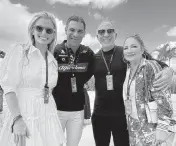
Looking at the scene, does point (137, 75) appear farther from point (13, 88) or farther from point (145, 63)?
point (13, 88)

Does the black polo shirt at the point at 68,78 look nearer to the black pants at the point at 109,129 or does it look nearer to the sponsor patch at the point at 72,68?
the sponsor patch at the point at 72,68

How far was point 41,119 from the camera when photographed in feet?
6.43

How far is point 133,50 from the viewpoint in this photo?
2.46 meters

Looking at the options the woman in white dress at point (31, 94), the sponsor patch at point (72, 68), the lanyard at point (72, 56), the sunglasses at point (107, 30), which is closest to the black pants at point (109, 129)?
the sponsor patch at point (72, 68)

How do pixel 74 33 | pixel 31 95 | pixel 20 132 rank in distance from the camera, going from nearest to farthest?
1. pixel 20 132
2. pixel 31 95
3. pixel 74 33

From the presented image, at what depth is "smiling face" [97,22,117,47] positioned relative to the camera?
3.10 m

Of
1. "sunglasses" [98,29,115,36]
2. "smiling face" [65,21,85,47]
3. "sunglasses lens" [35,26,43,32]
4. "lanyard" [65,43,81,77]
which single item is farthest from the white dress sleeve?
"sunglasses" [98,29,115,36]

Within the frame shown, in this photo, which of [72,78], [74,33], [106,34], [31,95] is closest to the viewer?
[31,95]

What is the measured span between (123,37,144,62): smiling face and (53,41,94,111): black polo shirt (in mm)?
704

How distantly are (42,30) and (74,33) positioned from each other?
76 centimetres

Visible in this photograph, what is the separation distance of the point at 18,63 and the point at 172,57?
1046 inches

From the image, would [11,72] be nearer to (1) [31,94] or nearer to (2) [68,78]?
(1) [31,94]

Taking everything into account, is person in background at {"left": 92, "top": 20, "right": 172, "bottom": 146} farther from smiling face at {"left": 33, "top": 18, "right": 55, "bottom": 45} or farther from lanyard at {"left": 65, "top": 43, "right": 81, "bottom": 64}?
smiling face at {"left": 33, "top": 18, "right": 55, "bottom": 45}

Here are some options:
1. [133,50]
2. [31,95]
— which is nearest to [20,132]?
[31,95]
